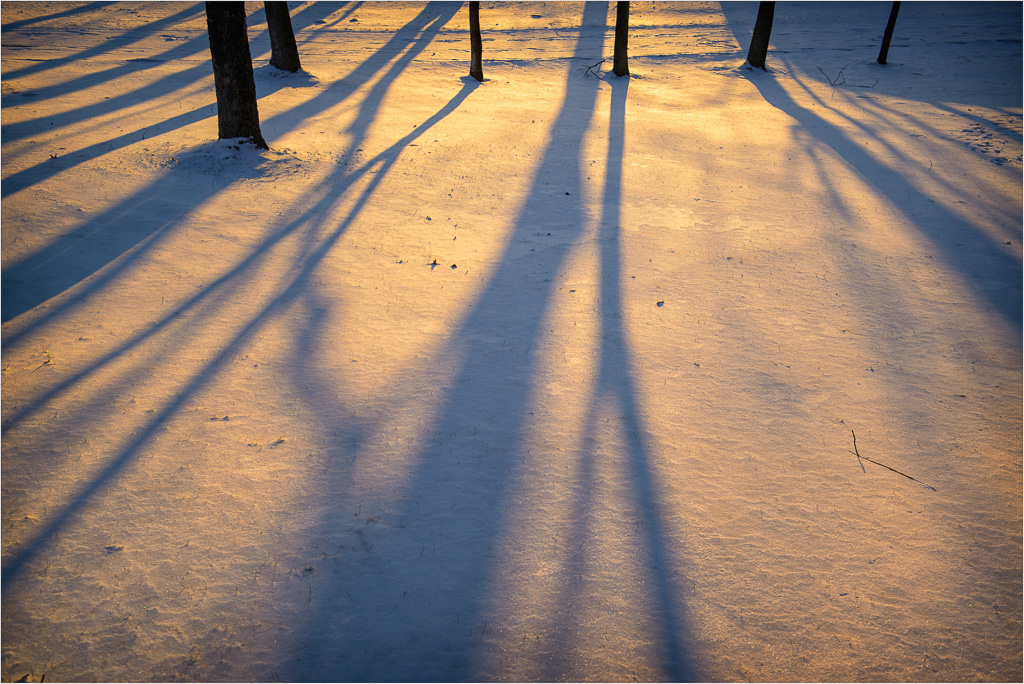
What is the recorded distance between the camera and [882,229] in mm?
8055

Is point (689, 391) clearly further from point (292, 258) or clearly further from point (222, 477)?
point (292, 258)

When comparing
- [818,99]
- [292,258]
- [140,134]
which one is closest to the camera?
[292,258]

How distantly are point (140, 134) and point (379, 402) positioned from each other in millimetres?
8954

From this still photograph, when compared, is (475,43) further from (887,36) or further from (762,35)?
(887,36)

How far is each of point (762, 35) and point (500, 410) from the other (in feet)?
62.5

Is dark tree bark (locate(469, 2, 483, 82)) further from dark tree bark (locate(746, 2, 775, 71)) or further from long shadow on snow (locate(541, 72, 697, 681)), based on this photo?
long shadow on snow (locate(541, 72, 697, 681))

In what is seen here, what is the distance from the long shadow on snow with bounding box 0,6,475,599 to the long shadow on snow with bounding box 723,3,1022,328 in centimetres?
805

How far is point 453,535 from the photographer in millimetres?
3580

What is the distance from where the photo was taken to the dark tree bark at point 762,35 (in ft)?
58.4

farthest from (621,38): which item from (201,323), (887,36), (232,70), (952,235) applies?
(201,323)

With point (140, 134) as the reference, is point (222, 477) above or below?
below

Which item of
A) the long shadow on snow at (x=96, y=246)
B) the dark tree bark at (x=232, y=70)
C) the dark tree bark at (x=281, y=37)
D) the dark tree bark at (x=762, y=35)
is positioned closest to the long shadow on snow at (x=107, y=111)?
the long shadow on snow at (x=96, y=246)

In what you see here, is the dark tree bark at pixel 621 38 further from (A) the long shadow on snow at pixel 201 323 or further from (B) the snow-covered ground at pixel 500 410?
(A) the long shadow on snow at pixel 201 323

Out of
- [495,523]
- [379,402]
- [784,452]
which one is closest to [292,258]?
[379,402]
